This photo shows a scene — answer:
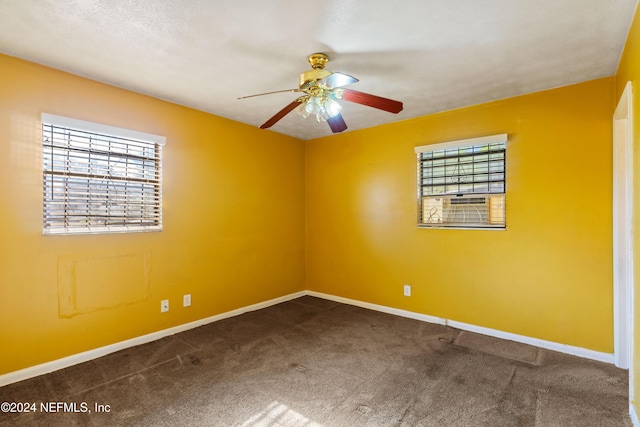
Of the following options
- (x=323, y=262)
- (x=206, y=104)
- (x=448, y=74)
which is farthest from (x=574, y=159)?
(x=206, y=104)

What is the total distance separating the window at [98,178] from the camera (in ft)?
8.20

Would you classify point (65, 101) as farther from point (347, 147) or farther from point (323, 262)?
point (323, 262)

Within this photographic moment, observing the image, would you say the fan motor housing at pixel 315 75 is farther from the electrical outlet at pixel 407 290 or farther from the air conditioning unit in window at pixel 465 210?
the electrical outlet at pixel 407 290

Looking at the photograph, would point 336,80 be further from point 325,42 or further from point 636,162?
point 636,162

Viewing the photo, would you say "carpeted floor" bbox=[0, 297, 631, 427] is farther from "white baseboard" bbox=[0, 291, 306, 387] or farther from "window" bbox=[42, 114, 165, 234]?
"window" bbox=[42, 114, 165, 234]

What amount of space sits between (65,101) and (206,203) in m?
1.49

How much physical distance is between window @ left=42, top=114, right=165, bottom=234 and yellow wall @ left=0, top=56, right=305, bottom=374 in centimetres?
7

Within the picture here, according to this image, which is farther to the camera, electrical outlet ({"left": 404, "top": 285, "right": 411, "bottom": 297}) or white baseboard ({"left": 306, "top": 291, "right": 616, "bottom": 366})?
electrical outlet ({"left": 404, "top": 285, "right": 411, "bottom": 297})

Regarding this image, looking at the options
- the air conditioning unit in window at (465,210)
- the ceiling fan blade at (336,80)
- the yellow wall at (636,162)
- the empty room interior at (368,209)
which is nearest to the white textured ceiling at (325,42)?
the empty room interior at (368,209)

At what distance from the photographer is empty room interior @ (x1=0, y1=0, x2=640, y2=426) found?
1938 mm

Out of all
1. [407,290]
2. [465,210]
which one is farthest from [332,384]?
[465,210]

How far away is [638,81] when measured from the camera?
1.79m

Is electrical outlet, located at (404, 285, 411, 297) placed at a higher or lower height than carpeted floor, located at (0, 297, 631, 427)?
higher

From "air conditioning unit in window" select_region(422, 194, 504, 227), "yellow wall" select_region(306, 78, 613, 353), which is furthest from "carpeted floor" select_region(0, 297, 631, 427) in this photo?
"air conditioning unit in window" select_region(422, 194, 504, 227)
